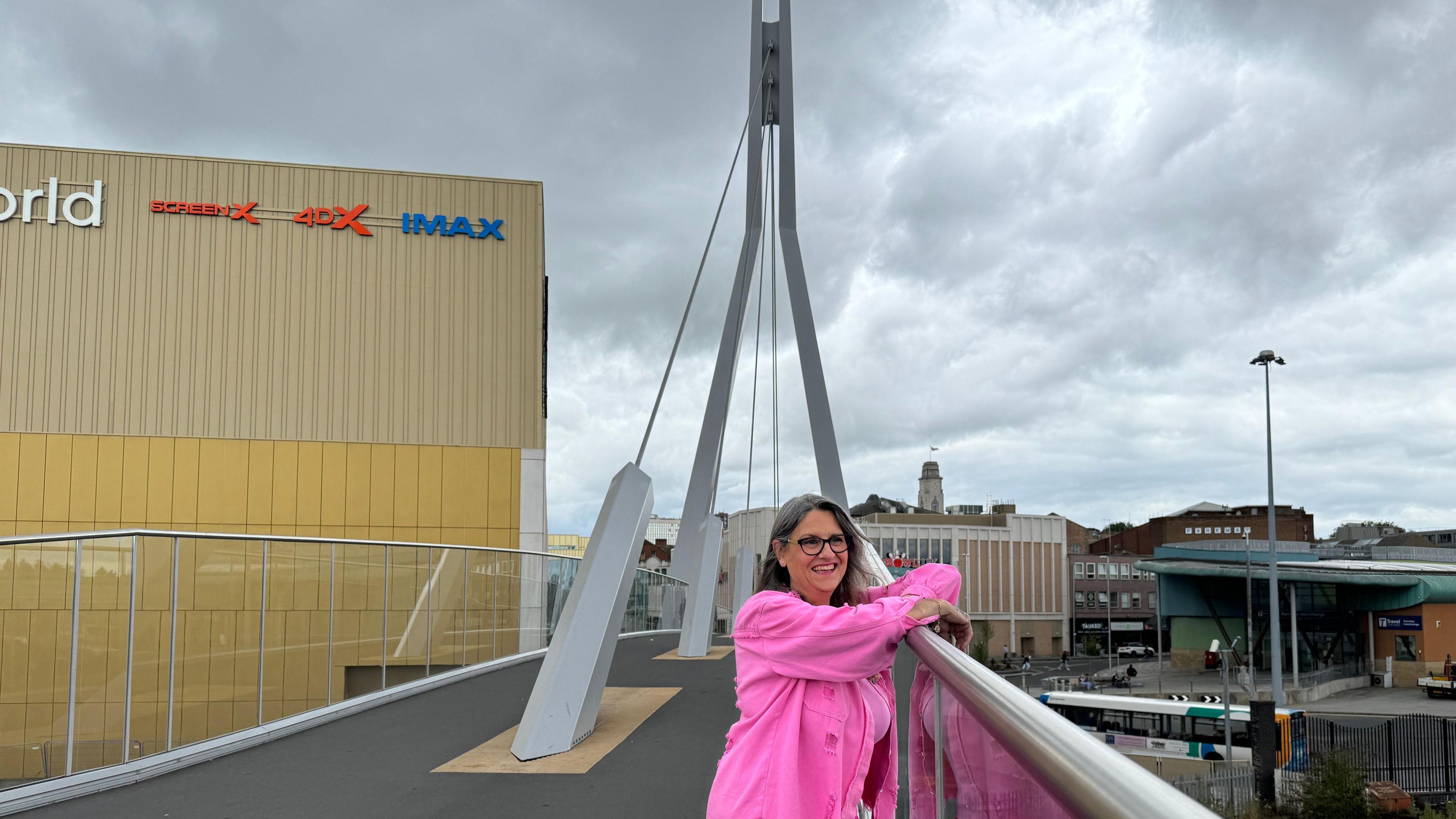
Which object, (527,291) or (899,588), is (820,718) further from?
(527,291)

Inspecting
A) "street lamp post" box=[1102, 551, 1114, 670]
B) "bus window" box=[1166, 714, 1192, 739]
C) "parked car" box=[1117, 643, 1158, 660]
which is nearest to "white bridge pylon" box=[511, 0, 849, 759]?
"bus window" box=[1166, 714, 1192, 739]

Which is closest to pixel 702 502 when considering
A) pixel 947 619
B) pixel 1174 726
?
pixel 947 619

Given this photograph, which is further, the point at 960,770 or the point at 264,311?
the point at 264,311

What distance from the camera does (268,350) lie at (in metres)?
25.2

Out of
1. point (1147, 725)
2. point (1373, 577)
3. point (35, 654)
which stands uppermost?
point (35, 654)

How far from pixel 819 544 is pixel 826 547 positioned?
2 centimetres

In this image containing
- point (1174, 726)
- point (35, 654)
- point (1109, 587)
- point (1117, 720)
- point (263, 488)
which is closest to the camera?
point (35, 654)

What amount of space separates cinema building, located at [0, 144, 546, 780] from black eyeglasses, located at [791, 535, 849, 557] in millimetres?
23261

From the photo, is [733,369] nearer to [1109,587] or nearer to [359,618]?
[359,618]

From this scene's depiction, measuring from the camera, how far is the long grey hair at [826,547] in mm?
2523

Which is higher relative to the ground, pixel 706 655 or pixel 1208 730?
pixel 706 655

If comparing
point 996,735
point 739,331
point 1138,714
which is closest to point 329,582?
point 739,331

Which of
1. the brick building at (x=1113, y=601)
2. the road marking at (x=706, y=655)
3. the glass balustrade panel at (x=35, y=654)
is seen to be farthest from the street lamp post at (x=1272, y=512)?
the brick building at (x=1113, y=601)

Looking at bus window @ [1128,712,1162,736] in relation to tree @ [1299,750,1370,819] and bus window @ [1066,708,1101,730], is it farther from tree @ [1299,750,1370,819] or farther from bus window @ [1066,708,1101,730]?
tree @ [1299,750,1370,819]
